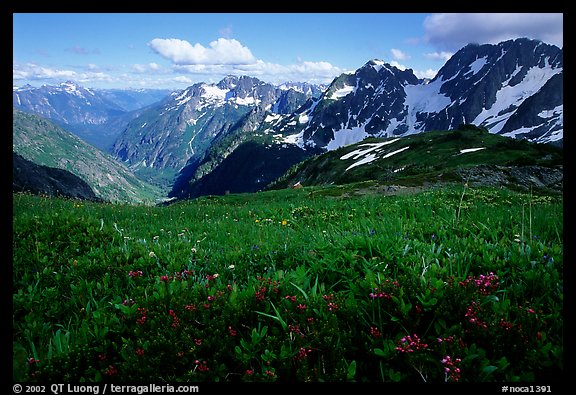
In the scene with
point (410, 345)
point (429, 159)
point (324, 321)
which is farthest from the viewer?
point (429, 159)

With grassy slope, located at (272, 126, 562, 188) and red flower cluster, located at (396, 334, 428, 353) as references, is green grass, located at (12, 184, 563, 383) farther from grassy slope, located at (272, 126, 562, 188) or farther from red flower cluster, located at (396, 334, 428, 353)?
grassy slope, located at (272, 126, 562, 188)

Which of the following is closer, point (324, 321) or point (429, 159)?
point (324, 321)

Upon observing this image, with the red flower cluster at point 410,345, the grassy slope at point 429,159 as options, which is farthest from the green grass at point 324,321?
the grassy slope at point 429,159

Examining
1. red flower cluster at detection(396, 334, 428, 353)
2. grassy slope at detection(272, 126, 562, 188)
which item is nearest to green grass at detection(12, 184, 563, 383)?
red flower cluster at detection(396, 334, 428, 353)

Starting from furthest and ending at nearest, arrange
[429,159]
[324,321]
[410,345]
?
[429,159], [324,321], [410,345]

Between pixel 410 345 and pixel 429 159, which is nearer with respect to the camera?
pixel 410 345

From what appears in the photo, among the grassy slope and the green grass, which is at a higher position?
the grassy slope

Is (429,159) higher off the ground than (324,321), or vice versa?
(429,159)

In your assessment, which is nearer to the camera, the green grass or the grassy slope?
the green grass

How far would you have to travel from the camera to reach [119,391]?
2.75 metres

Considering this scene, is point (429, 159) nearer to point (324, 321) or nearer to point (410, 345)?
point (324, 321)

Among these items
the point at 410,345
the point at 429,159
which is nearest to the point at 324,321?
the point at 410,345

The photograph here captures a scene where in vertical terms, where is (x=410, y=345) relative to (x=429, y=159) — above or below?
below

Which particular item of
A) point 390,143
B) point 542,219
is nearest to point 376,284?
point 542,219
